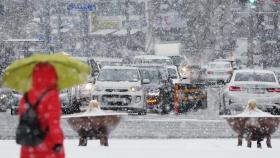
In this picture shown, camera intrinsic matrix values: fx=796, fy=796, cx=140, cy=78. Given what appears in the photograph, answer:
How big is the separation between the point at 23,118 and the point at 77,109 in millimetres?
17281

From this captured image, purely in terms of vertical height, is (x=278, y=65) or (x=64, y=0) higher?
(x=64, y=0)

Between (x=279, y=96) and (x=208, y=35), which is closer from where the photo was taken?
(x=279, y=96)

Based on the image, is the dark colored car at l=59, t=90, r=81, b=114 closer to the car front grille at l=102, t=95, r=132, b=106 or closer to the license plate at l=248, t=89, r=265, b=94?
the car front grille at l=102, t=95, r=132, b=106

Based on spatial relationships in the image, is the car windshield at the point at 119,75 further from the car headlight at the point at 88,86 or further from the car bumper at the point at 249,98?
the car bumper at the point at 249,98

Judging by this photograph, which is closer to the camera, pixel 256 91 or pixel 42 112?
pixel 42 112

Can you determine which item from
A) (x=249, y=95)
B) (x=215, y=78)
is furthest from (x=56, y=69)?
(x=215, y=78)

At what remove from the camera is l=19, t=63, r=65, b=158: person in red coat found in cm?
721

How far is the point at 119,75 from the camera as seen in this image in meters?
24.0

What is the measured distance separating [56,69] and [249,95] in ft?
47.9

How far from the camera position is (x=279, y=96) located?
2180 cm

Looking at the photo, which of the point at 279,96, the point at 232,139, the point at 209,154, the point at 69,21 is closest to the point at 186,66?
the point at 279,96

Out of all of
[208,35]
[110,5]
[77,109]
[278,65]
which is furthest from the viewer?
[208,35]

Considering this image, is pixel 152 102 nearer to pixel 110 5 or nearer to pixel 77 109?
pixel 77 109

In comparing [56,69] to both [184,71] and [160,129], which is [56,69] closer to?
[160,129]
